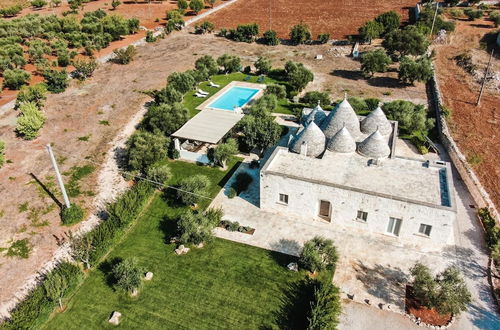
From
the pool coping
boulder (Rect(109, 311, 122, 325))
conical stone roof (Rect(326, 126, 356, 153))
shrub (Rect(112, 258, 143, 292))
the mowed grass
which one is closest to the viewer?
boulder (Rect(109, 311, 122, 325))

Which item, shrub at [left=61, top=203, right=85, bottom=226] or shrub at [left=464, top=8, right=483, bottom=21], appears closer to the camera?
shrub at [left=61, top=203, right=85, bottom=226]

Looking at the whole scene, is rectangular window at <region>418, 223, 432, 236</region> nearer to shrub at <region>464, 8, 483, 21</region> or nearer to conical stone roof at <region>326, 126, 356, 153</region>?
conical stone roof at <region>326, 126, 356, 153</region>

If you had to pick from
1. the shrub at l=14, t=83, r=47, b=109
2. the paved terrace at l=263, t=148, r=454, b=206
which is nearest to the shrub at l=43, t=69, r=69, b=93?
the shrub at l=14, t=83, r=47, b=109

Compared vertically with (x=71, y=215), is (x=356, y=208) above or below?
above

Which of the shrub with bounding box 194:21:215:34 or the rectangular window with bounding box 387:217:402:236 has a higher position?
the shrub with bounding box 194:21:215:34

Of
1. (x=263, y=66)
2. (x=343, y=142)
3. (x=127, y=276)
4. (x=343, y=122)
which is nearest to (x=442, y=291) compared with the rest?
(x=343, y=142)

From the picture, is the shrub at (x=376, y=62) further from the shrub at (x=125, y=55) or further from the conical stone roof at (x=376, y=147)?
the shrub at (x=125, y=55)

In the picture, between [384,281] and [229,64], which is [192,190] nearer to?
[384,281]
